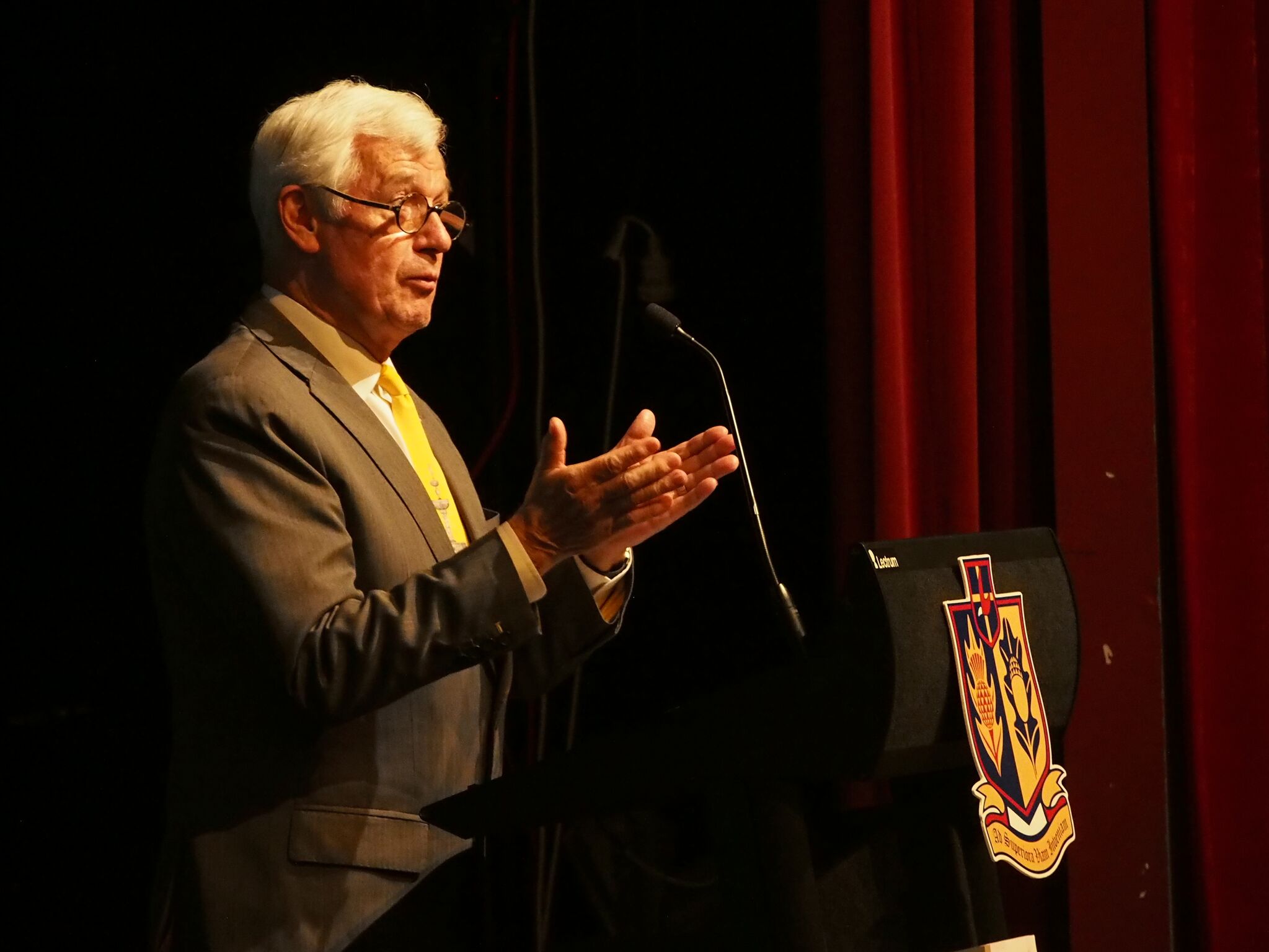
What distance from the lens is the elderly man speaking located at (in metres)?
1.32

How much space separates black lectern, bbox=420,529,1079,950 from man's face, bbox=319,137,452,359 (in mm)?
766

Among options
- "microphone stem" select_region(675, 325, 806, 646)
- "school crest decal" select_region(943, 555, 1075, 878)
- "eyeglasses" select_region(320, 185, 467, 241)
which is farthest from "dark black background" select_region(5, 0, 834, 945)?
"school crest decal" select_region(943, 555, 1075, 878)

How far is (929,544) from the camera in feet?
3.65

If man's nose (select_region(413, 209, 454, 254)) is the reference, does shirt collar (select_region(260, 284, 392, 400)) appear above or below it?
below

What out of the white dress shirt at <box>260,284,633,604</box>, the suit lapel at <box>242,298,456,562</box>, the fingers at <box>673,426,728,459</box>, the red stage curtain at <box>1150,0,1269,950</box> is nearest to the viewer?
the fingers at <box>673,426,728,459</box>

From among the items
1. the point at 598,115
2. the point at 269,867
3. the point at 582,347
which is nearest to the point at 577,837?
the point at 582,347

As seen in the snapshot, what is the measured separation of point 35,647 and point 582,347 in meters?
1.08

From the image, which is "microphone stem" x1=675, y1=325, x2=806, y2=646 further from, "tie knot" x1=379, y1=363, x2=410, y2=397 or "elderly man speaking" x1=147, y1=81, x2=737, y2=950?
"tie knot" x1=379, y1=363, x2=410, y2=397

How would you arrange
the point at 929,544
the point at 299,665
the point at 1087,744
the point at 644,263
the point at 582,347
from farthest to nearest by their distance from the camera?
the point at 582,347
the point at 644,263
the point at 1087,744
the point at 299,665
the point at 929,544

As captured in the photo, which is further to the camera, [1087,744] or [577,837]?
[577,837]

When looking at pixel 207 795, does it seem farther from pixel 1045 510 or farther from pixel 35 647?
pixel 1045 510

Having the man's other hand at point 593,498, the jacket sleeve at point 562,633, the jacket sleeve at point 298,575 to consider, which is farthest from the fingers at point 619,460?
the jacket sleeve at point 562,633

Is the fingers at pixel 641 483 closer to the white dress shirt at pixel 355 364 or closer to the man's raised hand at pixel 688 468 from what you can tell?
the man's raised hand at pixel 688 468

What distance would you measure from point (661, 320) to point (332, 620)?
1.73ft
